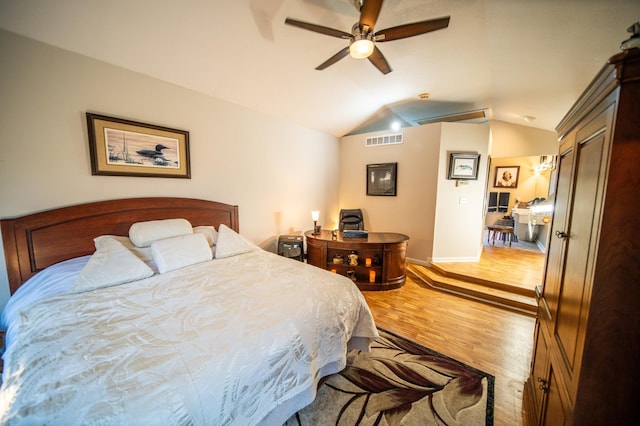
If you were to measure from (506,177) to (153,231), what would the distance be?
899cm

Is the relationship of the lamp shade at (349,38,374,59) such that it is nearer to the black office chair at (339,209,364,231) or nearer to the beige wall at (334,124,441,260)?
the beige wall at (334,124,441,260)

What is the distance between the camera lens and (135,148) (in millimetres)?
2359

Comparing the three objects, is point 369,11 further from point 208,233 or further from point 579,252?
point 208,233

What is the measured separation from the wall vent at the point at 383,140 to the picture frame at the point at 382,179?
0.44m

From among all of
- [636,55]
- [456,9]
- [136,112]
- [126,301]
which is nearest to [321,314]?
[126,301]

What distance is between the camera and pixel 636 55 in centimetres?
64

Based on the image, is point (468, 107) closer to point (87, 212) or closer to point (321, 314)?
point (321, 314)

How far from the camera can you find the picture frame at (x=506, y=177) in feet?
22.8

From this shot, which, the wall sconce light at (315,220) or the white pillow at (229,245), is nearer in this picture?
the white pillow at (229,245)

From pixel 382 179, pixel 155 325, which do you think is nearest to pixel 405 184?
pixel 382 179

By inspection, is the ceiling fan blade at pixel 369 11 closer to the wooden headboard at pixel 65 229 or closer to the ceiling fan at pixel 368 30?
the ceiling fan at pixel 368 30

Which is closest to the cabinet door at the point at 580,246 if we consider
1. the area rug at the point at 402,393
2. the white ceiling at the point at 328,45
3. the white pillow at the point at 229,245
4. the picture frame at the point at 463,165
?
the area rug at the point at 402,393

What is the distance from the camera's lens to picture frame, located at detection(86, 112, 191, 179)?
214 centimetres

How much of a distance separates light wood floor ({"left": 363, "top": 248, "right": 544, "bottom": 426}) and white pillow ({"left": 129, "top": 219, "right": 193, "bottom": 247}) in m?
2.43
